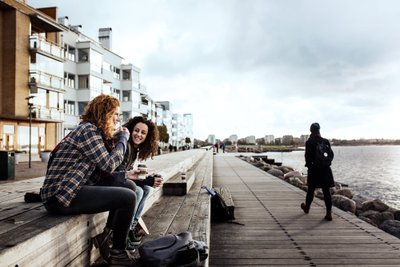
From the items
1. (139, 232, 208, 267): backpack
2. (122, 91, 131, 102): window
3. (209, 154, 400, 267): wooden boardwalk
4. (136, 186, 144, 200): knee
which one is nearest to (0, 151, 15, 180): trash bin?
(209, 154, 400, 267): wooden boardwalk

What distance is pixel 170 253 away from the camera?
3.33 m

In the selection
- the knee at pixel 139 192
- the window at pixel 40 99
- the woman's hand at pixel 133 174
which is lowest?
the knee at pixel 139 192

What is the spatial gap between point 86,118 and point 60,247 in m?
1.27

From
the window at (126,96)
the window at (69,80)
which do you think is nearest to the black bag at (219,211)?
the window at (69,80)

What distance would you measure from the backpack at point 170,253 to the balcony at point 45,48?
32243mm

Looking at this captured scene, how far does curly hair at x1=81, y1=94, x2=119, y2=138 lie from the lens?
3605 mm

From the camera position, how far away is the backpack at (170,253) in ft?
10.8

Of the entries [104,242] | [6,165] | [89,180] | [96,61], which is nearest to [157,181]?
[89,180]

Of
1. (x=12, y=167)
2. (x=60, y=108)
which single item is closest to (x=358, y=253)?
(x=12, y=167)

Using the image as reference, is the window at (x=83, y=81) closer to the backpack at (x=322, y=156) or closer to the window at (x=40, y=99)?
the window at (x=40, y=99)

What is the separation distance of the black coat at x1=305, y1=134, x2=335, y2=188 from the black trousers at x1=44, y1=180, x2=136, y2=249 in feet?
17.6

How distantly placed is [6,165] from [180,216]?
9.06 m

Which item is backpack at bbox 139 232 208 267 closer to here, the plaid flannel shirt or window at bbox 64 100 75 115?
the plaid flannel shirt

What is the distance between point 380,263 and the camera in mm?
5203
